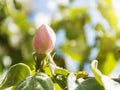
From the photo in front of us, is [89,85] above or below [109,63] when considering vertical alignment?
above

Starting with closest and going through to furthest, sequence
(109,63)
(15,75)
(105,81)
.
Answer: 1. (105,81)
2. (15,75)
3. (109,63)

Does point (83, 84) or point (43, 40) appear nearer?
point (83, 84)

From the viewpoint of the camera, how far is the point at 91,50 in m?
3.53

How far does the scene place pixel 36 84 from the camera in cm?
104

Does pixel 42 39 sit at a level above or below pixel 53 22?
above

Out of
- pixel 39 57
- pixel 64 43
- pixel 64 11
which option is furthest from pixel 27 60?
pixel 39 57

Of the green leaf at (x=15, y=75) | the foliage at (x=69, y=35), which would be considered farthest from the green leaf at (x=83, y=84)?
the foliage at (x=69, y=35)

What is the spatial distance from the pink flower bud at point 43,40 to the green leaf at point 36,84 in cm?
14

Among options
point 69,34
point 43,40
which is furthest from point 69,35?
point 43,40

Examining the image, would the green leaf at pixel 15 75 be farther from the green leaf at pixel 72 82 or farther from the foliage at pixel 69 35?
the foliage at pixel 69 35

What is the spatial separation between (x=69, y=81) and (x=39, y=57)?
16cm

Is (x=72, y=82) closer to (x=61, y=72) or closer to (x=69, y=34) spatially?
(x=61, y=72)

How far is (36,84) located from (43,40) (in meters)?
0.19

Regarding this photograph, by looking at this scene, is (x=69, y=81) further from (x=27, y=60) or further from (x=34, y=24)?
(x=34, y=24)
